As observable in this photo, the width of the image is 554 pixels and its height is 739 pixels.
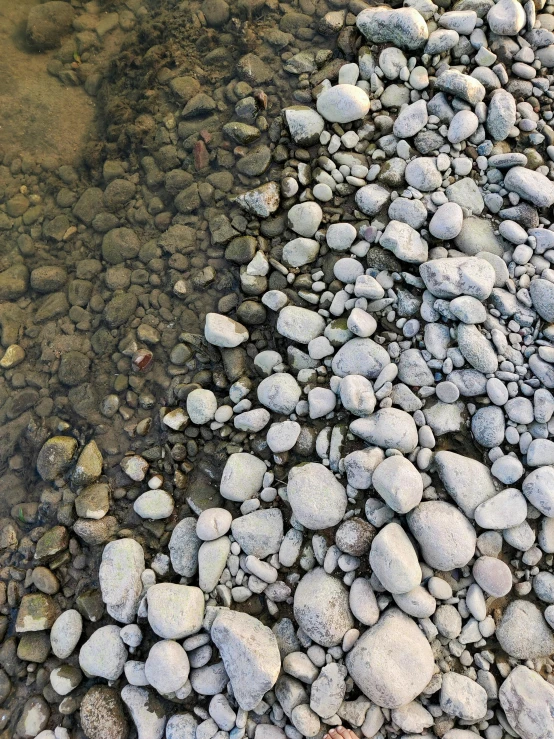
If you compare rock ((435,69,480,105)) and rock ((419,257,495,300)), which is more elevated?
rock ((435,69,480,105))

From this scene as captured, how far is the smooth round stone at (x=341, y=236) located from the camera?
2938mm

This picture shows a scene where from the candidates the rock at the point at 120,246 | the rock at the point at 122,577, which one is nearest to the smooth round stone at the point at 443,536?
the rock at the point at 122,577

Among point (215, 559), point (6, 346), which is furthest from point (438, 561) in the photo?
point (6, 346)

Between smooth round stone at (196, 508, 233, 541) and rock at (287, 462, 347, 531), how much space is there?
37 cm

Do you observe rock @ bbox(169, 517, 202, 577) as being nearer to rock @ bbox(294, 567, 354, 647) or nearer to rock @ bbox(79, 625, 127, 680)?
rock @ bbox(79, 625, 127, 680)

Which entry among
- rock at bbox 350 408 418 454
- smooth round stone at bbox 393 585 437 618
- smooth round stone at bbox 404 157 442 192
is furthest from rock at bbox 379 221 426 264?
smooth round stone at bbox 393 585 437 618

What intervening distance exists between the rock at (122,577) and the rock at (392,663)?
45.5 inches

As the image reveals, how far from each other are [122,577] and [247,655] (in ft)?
2.62

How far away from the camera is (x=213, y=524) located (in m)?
2.59

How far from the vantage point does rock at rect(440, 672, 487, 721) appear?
2246mm

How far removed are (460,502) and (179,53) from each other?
3.83 m

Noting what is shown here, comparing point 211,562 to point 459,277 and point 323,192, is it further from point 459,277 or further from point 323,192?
point 323,192

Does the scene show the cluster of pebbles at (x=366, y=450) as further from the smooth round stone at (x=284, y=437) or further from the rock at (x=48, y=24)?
the rock at (x=48, y=24)

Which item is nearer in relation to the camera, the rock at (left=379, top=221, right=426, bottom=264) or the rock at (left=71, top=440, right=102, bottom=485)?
the rock at (left=379, top=221, right=426, bottom=264)
